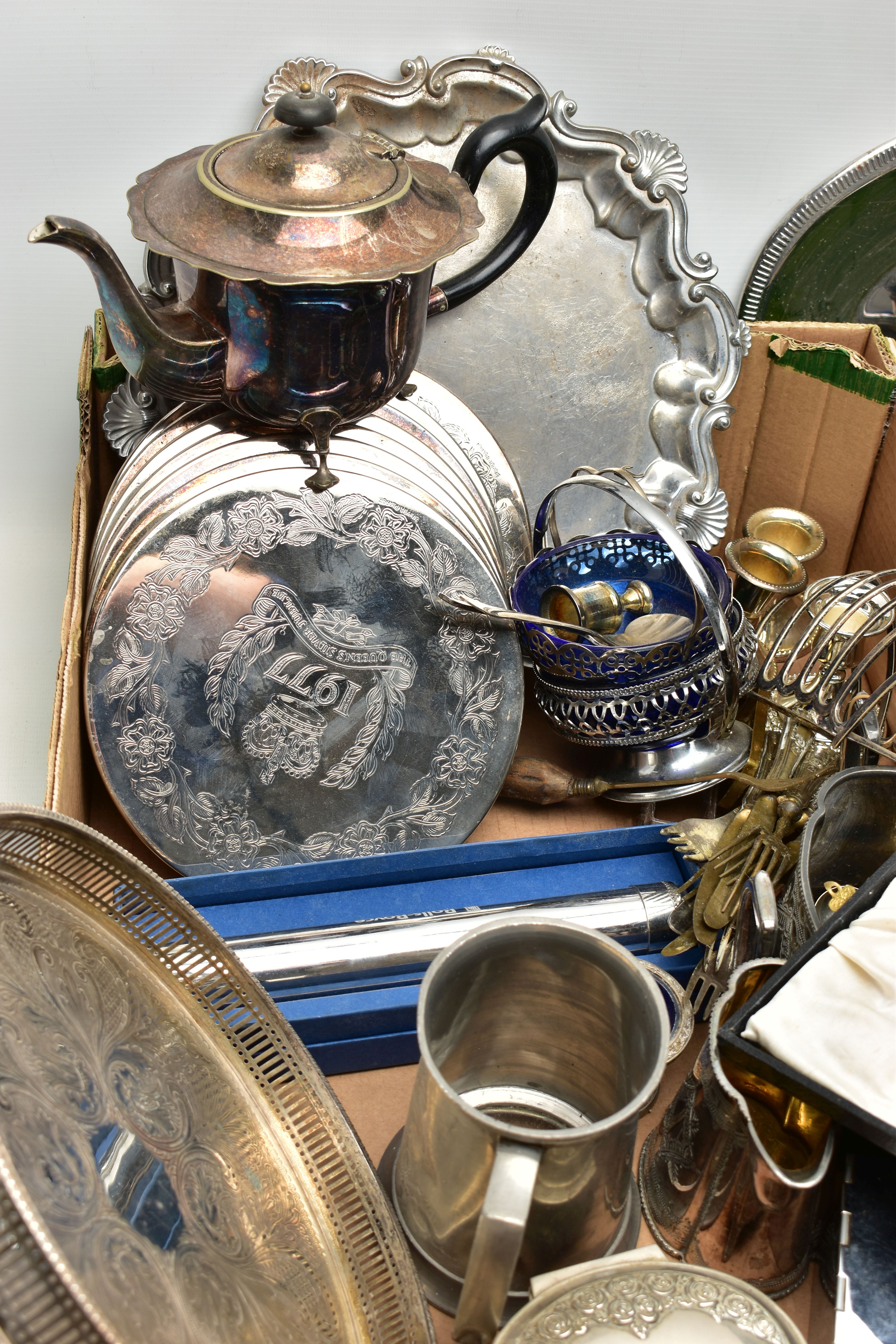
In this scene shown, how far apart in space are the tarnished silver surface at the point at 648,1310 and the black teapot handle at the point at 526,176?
1.82 ft

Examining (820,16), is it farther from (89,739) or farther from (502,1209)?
(502,1209)

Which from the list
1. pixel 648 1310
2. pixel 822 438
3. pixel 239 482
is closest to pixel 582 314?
pixel 822 438

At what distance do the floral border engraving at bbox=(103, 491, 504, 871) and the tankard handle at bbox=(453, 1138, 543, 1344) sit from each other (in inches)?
13.1

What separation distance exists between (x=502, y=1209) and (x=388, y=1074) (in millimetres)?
264

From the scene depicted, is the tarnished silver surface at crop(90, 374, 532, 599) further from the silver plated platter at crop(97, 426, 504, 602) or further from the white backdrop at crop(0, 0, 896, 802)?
the white backdrop at crop(0, 0, 896, 802)

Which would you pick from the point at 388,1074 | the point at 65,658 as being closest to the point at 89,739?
the point at 65,658

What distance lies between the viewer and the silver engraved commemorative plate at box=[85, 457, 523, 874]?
688 mm

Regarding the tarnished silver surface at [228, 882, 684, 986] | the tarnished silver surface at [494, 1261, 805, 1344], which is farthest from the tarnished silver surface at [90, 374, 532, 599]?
the tarnished silver surface at [494, 1261, 805, 1344]

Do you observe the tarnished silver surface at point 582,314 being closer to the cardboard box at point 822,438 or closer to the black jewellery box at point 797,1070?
the cardboard box at point 822,438

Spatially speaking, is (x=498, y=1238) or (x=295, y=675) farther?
(x=295, y=675)

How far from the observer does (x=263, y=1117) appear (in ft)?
1.63

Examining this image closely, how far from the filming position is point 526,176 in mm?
777

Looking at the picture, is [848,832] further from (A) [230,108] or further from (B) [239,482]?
(A) [230,108]

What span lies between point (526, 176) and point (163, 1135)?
67 centimetres
